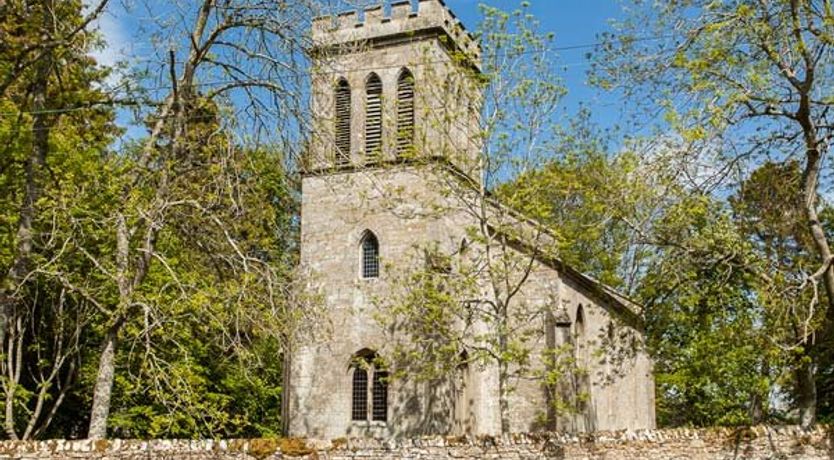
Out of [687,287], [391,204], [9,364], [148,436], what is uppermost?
[391,204]

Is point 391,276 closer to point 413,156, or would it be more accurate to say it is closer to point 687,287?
point 413,156

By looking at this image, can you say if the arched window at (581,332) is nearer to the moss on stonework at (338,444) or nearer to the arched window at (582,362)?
the arched window at (582,362)

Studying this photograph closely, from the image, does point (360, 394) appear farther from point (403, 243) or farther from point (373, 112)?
point (373, 112)

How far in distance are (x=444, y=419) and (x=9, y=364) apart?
418 inches

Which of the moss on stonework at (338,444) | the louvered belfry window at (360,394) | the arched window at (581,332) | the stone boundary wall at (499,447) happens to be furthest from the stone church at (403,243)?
the moss on stonework at (338,444)

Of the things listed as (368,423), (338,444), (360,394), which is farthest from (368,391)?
(338,444)

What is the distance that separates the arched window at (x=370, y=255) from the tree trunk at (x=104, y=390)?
10.7 metres

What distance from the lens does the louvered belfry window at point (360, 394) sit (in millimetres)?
24094

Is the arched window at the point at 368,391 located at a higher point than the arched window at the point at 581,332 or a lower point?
lower

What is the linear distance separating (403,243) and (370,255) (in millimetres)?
1174

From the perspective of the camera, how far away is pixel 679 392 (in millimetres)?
37312

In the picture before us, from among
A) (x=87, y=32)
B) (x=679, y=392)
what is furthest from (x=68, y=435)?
(x=679, y=392)

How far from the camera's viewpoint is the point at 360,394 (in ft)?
79.9

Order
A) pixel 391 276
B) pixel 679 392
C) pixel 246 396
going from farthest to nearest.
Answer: pixel 679 392 → pixel 246 396 → pixel 391 276
